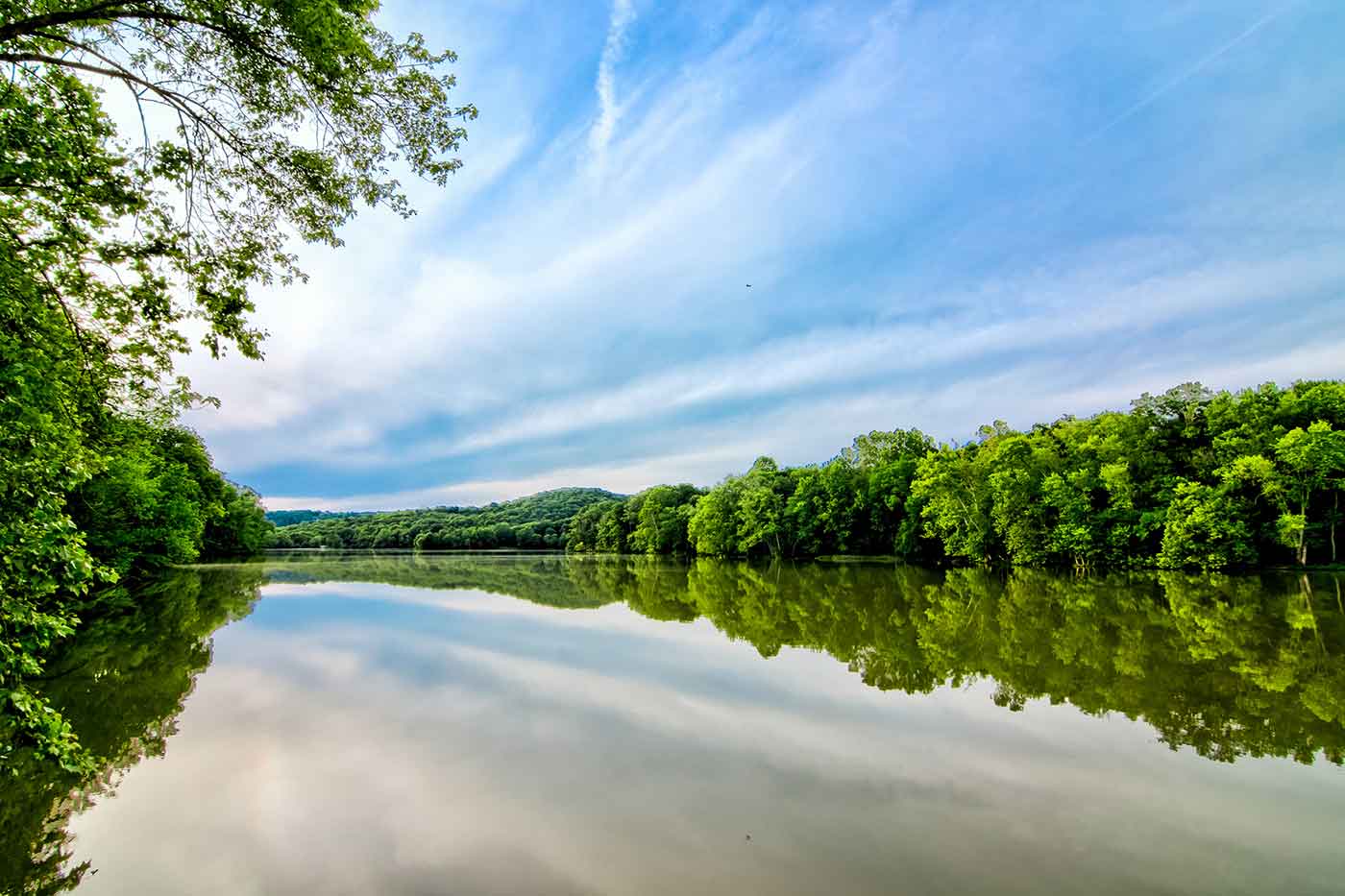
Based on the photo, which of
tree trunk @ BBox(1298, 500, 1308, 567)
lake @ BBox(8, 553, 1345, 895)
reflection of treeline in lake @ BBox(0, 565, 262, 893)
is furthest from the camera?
tree trunk @ BBox(1298, 500, 1308, 567)

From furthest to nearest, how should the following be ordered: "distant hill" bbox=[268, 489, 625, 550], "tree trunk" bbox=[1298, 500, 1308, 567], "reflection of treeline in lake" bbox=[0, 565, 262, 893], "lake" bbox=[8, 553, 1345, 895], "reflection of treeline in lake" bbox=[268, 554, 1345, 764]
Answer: "distant hill" bbox=[268, 489, 625, 550]
"tree trunk" bbox=[1298, 500, 1308, 567]
"reflection of treeline in lake" bbox=[268, 554, 1345, 764]
"reflection of treeline in lake" bbox=[0, 565, 262, 893]
"lake" bbox=[8, 553, 1345, 895]

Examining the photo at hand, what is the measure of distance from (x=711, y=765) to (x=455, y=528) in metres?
127

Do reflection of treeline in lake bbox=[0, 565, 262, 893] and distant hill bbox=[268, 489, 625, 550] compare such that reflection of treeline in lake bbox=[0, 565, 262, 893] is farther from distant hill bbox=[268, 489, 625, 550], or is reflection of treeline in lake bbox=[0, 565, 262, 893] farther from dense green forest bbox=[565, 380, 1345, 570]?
distant hill bbox=[268, 489, 625, 550]

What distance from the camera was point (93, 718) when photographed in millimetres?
8336

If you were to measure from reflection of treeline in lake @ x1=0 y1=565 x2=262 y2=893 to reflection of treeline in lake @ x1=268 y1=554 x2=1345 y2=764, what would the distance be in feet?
32.0

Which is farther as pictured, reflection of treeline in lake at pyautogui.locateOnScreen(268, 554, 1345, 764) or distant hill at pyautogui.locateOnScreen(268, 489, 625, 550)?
distant hill at pyautogui.locateOnScreen(268, 489, 625, 550)

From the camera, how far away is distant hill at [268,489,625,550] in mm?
119062

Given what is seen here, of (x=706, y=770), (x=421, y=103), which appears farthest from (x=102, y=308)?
(x=706, y=770)

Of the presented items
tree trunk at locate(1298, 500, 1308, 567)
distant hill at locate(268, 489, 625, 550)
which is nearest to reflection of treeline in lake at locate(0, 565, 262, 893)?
tree trunk at locate(1298, 500, 1308, 567)

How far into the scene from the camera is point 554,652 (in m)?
12.5

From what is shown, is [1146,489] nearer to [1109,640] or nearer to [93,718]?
[1109,640]

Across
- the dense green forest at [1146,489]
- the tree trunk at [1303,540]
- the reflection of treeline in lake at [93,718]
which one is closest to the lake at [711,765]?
the reflection of treeline in lake at [93,718]

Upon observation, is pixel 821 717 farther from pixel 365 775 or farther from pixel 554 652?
pixel 554 652

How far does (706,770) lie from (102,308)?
26.2 ft
